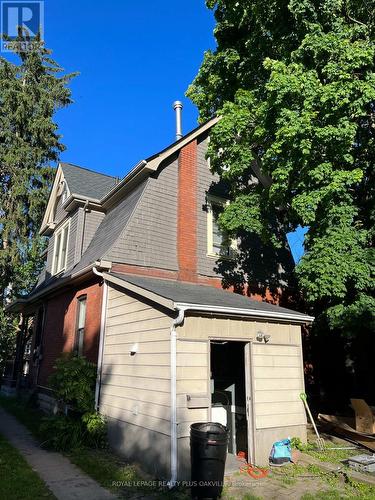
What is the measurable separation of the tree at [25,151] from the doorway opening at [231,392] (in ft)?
55.4

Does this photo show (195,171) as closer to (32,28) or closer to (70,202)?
(70,202)

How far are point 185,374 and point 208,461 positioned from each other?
5.00 feet

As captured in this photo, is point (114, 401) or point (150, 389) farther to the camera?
point (114, 401)

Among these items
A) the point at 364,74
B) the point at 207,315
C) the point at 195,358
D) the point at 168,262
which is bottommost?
the point at 195,358

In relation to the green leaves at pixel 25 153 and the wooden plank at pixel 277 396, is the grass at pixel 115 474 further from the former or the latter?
the green leaves at pixel 25 153

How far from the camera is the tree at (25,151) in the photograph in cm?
2409

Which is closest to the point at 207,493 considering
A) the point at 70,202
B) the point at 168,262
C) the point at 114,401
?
the point at 114,401

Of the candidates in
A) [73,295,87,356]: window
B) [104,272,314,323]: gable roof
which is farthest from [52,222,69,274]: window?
[104,272,314,323]: gable roof

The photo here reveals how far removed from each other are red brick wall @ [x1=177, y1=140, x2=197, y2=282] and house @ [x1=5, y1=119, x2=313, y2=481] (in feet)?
0.12

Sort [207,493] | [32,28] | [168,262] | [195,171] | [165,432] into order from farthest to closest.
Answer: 1. [32,28]
2. [195,171]
3. [168,262]
4. [165,432]
5. [207,493]

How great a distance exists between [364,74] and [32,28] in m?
26.9

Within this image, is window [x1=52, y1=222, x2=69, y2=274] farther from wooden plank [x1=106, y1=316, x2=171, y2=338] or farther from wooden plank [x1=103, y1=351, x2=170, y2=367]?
wooden plank [x1=103, y1=351, x2=170, y2=367]

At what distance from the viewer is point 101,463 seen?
785 centimetres

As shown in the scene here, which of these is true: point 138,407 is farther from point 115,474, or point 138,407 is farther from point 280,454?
point 280,454
